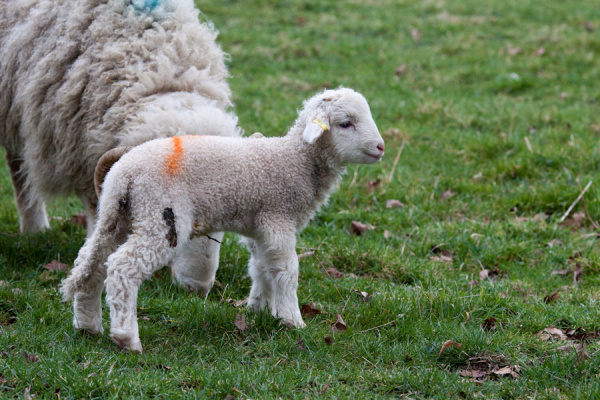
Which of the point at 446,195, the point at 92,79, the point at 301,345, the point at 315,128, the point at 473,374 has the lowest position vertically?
the point at 446,195

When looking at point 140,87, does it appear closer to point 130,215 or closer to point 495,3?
point 130,215

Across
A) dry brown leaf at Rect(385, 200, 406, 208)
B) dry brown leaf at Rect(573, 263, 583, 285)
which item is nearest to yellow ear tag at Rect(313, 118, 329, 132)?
dry brown leaf at Rect(573, 263, 583, 285)

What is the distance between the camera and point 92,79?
4852 mm

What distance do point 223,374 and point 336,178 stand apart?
4.13 ft

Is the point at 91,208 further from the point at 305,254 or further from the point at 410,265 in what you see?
the point at 410,265

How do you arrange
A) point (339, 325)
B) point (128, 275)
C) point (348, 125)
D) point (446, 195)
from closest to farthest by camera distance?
point (128, 275) < point (348, 125) < point (339, 325) < point (446, 195)

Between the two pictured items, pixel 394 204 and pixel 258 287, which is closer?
pixel 258 287

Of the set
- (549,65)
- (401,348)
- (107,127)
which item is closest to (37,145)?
(107,127)

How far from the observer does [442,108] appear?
848 cm

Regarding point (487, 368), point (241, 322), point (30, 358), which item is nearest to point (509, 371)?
point (487, 368)

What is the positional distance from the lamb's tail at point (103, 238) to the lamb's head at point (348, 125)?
99 cm

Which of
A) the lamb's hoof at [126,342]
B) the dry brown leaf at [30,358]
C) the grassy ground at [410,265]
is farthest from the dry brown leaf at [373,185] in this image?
the dry brown leaf at [30,358]

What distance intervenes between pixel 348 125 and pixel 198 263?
4.34ft

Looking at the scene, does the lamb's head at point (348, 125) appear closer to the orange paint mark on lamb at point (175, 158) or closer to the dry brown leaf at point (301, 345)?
the orange paint mark on lamb at point (175, 158)
